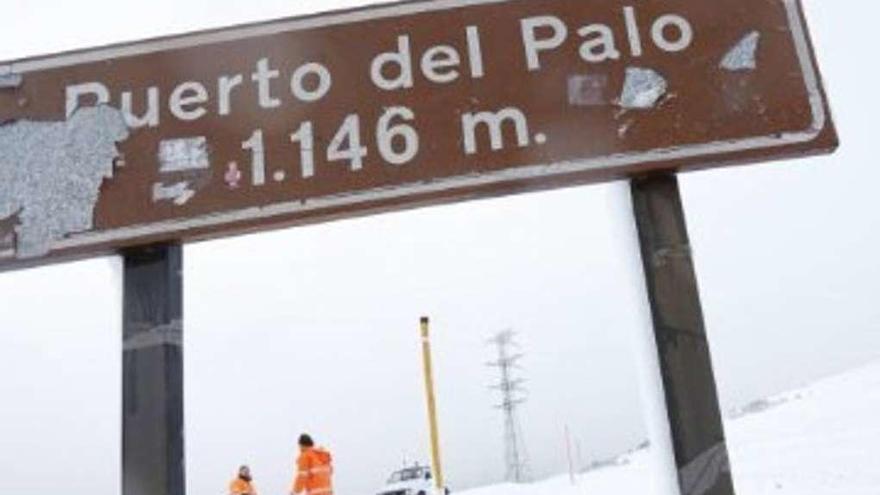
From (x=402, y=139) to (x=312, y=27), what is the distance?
0.48 m

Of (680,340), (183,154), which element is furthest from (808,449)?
(183,154)

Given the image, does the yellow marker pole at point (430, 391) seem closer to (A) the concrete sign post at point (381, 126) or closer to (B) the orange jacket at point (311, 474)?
(A) the concrete sign post at point (381, 126)

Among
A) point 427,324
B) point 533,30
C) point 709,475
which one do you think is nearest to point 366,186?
point 533,30

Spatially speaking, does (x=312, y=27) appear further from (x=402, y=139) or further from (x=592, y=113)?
(x=592, y=113)

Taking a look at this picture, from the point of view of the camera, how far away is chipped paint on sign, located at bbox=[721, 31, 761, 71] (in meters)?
2.96

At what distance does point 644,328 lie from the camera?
2828 mm

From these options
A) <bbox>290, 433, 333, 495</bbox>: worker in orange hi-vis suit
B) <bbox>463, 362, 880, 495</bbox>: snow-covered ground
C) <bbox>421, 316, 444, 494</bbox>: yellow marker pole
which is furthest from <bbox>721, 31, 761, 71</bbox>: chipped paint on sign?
<bbox>290, 433, 333, 495</bbox>: worker in orange hi-vis suit

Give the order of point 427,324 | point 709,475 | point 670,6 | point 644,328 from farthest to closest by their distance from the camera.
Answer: point 427,324 < point 670,6 < point 644,328 < point 709,475

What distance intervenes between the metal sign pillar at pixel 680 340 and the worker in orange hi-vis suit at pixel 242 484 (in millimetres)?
12224

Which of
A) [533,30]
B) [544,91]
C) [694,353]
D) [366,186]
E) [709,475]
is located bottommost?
[709,475]

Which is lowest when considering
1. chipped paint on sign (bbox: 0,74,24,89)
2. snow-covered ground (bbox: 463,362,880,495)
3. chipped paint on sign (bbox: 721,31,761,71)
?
snow-covered ground (bbox: 463,362,880,495)

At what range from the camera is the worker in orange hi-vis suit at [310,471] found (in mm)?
12531

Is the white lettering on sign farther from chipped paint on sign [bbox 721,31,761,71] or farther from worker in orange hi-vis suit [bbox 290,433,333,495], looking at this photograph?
worker in orange hi-vis suit [bbox 290,433,333,495]

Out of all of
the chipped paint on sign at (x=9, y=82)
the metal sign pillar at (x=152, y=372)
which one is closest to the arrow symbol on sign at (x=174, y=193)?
the metal sign pillar at (x=152, y=372)
